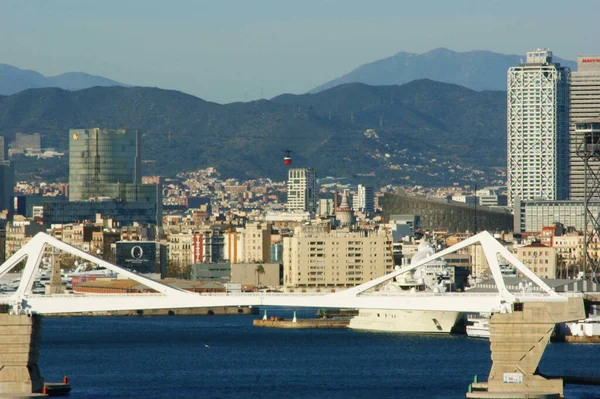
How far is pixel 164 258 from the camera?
511 feet

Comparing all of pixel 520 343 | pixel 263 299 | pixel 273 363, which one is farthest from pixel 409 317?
pixel 520 343

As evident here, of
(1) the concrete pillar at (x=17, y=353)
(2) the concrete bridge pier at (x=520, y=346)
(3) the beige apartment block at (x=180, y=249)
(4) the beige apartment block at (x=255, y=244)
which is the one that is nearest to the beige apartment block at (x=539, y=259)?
(4) the beige apartment block at (x=255, y=244)

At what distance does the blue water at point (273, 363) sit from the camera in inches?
2062

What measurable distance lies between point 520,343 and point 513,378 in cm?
94

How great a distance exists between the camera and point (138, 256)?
5896 inches

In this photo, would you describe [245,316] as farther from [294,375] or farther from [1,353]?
[1,353]

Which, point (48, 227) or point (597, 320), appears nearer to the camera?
point (597, 320)

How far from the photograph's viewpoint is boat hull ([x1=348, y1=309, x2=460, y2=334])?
8338cm

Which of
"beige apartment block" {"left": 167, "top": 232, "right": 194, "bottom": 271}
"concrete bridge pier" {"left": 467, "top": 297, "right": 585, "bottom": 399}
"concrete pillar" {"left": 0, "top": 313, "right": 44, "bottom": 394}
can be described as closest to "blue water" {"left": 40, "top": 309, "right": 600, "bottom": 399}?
"concrete bridge pier" {"left": 467, "top": 297, "right": 585, "bottom": 399}

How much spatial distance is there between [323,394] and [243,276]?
88.9m

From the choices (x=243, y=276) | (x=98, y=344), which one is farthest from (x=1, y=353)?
(x=243, y=276)

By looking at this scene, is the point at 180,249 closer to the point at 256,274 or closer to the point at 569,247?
the point at 256,274

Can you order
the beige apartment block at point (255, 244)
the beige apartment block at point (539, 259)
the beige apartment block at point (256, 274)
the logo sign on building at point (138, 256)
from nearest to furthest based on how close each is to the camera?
the beige apartment block at point (539, 259) → the beige apartment block at point (256, 274) → the logo sign on building at point (138, 256) → the beige apartment block at point (255, 244)

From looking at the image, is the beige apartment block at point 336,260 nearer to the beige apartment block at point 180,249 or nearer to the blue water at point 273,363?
the beige apartment block at point 180,249
